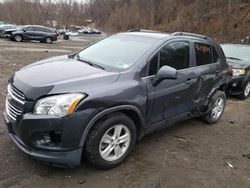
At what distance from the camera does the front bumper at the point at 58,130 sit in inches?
116

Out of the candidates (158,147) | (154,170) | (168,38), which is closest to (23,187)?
(154,170)

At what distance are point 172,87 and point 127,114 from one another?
0.91m

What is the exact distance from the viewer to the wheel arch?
10.2 feet

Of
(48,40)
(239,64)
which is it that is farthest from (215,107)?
(48,40)

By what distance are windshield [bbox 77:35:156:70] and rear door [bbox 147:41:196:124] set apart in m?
0.27

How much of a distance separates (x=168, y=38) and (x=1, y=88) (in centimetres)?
507

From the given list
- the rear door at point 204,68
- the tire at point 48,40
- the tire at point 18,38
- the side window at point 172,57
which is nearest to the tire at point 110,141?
the side window at point 172,57

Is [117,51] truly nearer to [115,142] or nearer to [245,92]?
[115,142]

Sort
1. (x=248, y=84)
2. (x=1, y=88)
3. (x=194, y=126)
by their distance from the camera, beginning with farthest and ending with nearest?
1. (x=248, y=84)
2. (x=1, y=88)
3. (x=194, y=126)

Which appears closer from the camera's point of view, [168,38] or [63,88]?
[63,88]

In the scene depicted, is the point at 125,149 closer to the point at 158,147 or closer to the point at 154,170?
the point at 154,170

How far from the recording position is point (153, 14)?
218ft

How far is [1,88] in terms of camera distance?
286 inches

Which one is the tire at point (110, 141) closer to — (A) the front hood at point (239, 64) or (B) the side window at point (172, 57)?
(B) the side window at point (172, 57)
